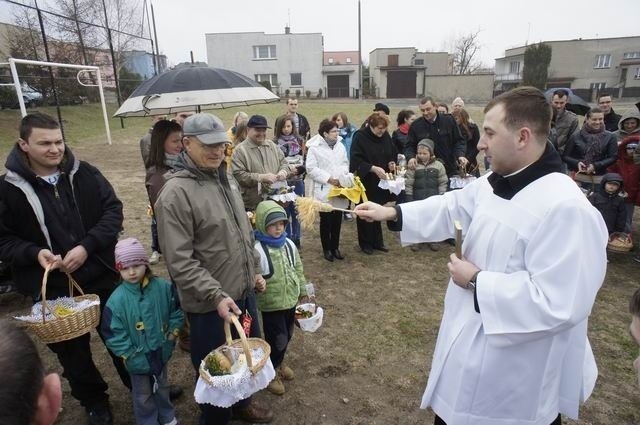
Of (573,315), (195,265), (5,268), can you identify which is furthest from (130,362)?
(5,268)

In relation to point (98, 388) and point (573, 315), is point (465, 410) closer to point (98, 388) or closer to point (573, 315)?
point (573, 315)

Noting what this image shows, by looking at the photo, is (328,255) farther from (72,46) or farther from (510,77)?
(510,77)

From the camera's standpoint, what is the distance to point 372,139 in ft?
19.4

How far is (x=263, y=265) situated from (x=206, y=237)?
30.2 inches

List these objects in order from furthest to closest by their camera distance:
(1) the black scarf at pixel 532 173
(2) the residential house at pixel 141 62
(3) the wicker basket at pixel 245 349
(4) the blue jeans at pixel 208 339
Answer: (2) the residential house at pixel 141 62
(4) the blue jeans at pixel 208 339
(3) the wicker basket at pixel 245 349
(1) the black scarf at pixel 532 173

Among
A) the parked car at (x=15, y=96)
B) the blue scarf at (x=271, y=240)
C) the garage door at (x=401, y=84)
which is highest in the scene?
the garage door at (x=401, y=84)

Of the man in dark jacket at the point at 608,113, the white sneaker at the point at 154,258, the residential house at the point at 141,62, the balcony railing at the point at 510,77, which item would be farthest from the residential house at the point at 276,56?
the white sneaker at the point at 154,258

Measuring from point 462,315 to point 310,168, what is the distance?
3.98 metres

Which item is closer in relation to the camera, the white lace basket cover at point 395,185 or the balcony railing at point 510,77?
the white lace basket cover at point 395,185

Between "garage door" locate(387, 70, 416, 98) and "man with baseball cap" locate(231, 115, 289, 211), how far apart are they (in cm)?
4327

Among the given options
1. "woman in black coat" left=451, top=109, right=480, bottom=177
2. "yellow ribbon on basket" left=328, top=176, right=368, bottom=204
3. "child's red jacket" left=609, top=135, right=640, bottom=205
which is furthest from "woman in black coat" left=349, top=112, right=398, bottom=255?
"child's red jacket" left=609, top=135, right=640, bottom=205

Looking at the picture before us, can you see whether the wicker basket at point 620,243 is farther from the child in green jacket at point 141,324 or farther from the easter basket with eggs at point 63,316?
the easter basket with eggs at point 63,316

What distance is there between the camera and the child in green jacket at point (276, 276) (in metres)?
3.17

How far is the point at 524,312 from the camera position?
1722mm
